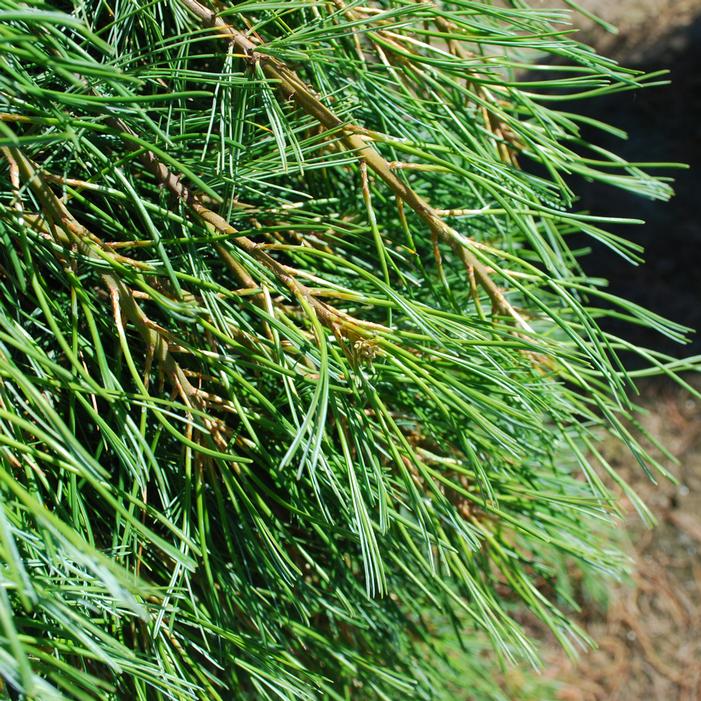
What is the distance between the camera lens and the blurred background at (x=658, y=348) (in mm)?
1846

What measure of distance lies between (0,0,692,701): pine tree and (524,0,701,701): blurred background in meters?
0.97

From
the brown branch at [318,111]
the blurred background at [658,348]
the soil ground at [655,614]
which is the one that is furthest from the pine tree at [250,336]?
the soil ground at [655,614]

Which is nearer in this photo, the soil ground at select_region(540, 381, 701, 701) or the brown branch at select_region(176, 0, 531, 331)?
the brown branch at select_region(176, 0, 531, 331)

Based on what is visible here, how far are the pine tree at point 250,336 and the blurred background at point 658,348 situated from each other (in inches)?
38.2

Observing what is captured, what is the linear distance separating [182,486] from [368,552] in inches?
6.5

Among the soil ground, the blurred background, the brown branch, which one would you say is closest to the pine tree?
the brown branch

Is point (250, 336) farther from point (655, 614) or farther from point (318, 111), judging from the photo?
point (655, 614)

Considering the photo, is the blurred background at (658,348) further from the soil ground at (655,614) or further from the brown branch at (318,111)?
the brown branch at (318,111)

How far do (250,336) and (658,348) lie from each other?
6.02 feet

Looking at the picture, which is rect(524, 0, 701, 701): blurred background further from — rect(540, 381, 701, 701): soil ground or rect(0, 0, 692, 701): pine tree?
rect(0, 0, 692, 701): pine tree

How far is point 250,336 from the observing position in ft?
1.94

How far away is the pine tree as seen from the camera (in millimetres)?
539

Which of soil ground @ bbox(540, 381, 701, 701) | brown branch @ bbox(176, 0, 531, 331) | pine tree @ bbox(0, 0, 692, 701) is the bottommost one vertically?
soil ground @ bbox(540, 381, 701, 701)

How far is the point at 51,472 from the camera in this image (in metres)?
0.60
